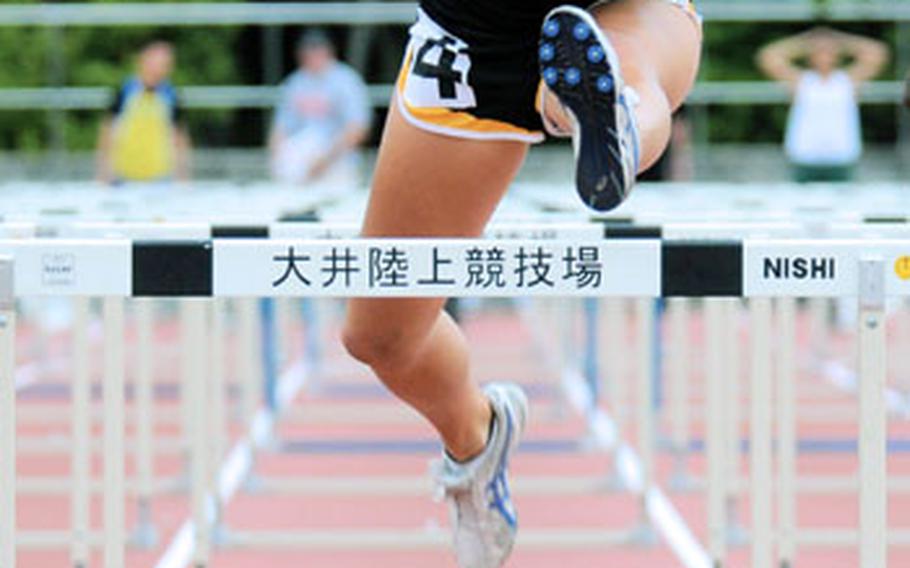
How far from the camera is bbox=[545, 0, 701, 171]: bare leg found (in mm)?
2889

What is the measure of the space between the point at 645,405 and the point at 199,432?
4.71 ft

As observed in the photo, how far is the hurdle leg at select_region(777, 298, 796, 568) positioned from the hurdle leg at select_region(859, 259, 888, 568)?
32.5 inches

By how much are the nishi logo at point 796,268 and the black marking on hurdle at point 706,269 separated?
0.15 feet

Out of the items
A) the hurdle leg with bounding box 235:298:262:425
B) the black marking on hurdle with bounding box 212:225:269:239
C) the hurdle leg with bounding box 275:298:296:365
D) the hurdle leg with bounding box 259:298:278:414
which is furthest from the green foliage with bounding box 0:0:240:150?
the black marking on hurdle with bounding box 212:225:269:239

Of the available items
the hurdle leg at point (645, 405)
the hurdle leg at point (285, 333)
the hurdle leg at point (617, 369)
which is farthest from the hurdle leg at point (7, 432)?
the hurdle leg at point (285, 333)

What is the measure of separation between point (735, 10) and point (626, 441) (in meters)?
6.51

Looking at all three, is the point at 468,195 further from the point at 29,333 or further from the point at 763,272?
the point at 29,333

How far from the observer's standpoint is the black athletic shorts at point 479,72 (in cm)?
315

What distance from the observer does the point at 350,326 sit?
341 cm

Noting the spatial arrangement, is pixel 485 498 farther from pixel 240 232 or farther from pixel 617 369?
pixel 617 369

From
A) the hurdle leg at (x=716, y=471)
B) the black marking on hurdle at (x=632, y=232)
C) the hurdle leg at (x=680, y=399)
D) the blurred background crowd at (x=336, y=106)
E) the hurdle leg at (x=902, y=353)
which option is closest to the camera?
the black marking on hurdle at (x=632, y=232)

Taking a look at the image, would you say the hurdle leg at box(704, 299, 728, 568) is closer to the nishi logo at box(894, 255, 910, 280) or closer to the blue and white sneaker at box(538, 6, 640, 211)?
the nishi logo at box(894, 255, 910, 280)

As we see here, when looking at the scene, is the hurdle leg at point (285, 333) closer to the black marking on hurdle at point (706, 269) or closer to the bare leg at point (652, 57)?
the bare leg at point (652, 57)

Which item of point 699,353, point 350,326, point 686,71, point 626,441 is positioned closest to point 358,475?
point 626,441
